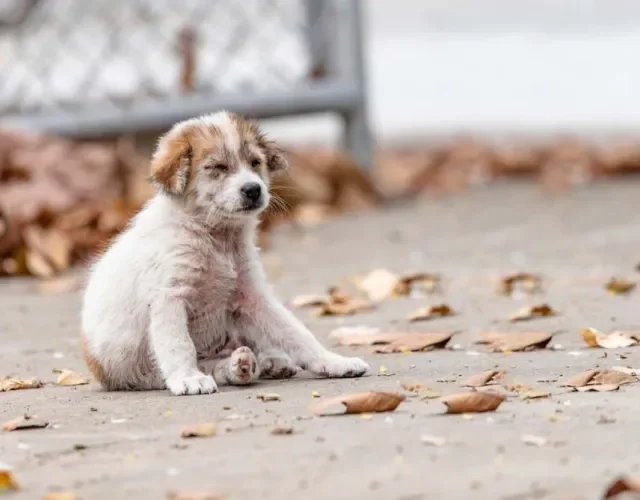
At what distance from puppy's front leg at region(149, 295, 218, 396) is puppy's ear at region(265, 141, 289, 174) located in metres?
0.72

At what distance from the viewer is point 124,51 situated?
40.0 feet

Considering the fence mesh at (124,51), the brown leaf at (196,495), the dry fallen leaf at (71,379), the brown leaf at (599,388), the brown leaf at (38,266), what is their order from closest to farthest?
the brown leaf at (196,495) → the brown leaf at (599,388) → the dry fallen leaf at (71,379) → the brown leaf at (38,266) → the fence mesh at (124,51)

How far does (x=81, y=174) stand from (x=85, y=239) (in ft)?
3.59

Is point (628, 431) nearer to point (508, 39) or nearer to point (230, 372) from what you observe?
point (230, 372)

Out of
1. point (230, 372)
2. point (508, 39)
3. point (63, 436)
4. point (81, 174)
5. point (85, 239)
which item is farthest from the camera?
point (508, 39)

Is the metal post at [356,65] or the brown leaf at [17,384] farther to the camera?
the metal post at [356,65]

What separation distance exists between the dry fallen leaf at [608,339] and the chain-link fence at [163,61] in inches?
271

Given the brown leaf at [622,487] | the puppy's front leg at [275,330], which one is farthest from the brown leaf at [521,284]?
the brown leaf at [622,487]

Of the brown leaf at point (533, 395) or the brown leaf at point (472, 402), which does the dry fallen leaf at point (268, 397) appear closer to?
the brown leaf at point (472, 402)

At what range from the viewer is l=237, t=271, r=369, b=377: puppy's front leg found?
495cm

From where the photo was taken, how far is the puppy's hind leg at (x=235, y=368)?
4758 millimetres

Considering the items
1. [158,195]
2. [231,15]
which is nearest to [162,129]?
[231,15]

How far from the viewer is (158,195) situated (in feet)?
17.0

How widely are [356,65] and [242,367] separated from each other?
8.14m
